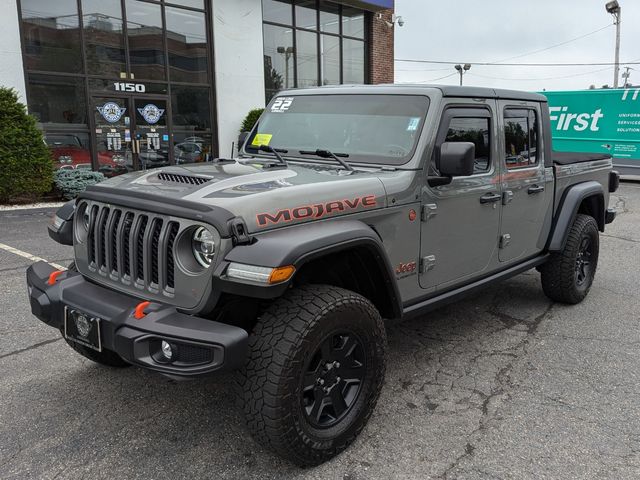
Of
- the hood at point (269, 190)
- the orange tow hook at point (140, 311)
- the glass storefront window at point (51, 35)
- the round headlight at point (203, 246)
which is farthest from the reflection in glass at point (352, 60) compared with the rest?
the orange tow hook at point (140, 311)

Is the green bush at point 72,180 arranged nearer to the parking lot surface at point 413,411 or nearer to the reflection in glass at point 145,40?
the reflection in glass at point 145,40

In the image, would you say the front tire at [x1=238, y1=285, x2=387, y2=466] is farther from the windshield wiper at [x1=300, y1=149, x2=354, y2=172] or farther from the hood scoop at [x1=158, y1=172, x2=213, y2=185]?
the windshield wiper at [x1=300, y1=149, x2=354, y2=172]

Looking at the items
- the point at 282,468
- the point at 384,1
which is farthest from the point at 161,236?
the point at 384,1

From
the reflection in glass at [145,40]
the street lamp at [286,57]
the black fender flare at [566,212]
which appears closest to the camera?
the black fender flare at [566,212]

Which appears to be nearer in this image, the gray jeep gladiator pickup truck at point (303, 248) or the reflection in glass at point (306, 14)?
the gray jeep gladiator pickup truck at point (303, 248)

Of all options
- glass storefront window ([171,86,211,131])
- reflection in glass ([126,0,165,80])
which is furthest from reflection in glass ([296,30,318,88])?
reflection in glass ([126,0,165,80])

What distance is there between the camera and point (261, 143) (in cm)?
414

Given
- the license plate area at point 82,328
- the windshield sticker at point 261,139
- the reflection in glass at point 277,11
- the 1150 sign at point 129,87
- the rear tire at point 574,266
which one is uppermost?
the reflection in glass at point 277,11

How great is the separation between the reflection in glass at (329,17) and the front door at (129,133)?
5718 millimetres

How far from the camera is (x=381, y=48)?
1770 centimetres

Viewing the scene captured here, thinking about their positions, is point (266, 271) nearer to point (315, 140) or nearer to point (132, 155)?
point (315, 140)

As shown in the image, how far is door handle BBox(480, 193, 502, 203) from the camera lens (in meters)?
3.84

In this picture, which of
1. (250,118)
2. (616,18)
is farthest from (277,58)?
(616,18)

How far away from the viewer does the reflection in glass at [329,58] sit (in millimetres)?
16594
